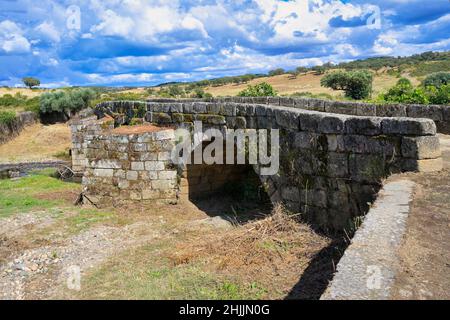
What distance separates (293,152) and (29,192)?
10.1 metres

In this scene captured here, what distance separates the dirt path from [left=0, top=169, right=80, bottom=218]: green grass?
387 inches

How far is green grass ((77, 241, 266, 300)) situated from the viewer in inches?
224

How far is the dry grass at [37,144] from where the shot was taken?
24.7 m

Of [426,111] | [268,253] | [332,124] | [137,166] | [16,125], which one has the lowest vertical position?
[16,125]

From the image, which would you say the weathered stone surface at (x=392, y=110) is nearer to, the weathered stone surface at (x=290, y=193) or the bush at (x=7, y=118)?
the weathered stone surface at (x=290, y=193)

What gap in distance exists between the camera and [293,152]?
745 centimetres

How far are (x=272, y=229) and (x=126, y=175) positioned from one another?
503cm

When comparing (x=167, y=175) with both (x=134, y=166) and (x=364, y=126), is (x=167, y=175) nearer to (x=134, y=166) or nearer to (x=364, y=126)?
(x=134, y=166)

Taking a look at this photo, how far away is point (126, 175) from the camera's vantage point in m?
11.1

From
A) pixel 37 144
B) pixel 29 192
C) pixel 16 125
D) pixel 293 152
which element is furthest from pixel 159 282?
pixel 16 125

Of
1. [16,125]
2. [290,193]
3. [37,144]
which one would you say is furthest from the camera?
Answer: [16,125]
